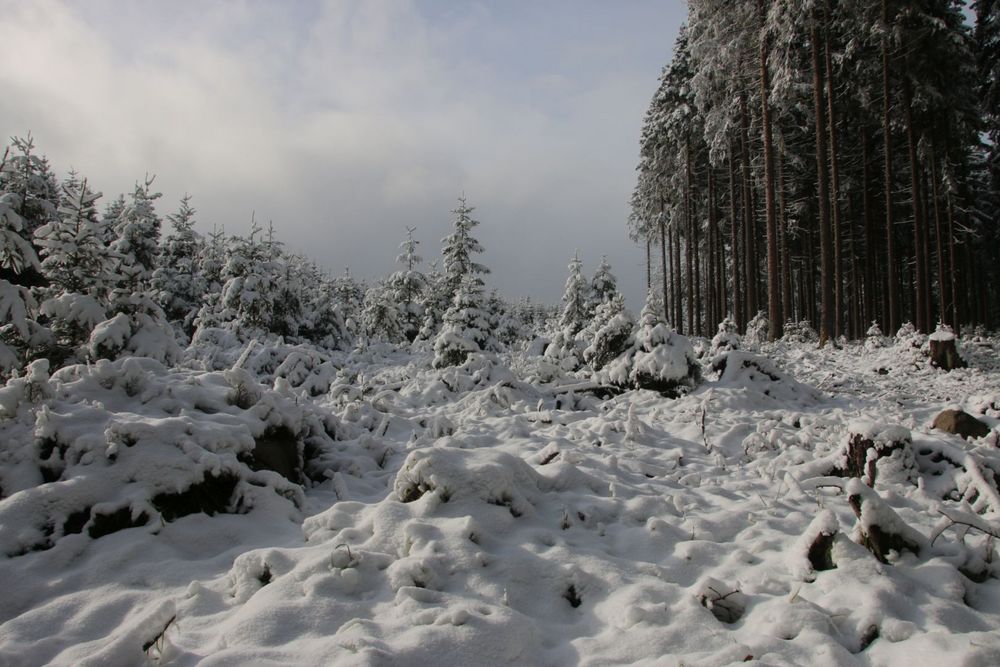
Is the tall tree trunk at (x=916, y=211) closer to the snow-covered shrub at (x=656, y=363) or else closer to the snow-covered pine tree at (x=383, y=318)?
the snow-covered shrub at (x=656, y=363)

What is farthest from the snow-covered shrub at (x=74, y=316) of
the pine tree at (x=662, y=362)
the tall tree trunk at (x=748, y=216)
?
the tall tree trunk at (x=748, y=216)

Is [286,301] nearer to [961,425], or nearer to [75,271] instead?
[75,271]

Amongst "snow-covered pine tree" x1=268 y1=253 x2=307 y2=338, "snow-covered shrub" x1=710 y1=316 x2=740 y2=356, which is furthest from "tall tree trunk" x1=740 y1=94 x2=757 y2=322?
"snow-covered pine tree" x1=268 y1=253 x2=307 y2=338

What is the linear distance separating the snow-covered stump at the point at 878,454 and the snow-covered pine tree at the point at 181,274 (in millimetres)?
27196

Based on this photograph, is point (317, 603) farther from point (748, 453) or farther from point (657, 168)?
point (657, 168)

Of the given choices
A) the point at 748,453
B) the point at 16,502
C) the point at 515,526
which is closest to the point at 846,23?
the point at 748,453

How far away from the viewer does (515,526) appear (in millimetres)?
4715

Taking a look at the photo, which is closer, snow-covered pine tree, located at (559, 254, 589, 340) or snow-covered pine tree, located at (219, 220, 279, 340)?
snow-covered pine tree, located at (219, 220, 279, 340)

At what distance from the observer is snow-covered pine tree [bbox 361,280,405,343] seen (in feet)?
100

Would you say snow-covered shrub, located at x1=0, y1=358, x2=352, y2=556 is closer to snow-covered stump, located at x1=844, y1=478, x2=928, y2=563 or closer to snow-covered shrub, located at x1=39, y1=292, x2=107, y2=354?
snow-covered shrub, located at x1=39, y1=292, x2=107, y2=354

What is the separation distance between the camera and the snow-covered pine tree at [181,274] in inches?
1062

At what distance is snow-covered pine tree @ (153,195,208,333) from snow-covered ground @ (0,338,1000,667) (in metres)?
23.4

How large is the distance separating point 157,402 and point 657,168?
101ft

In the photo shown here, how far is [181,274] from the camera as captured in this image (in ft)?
92.5
